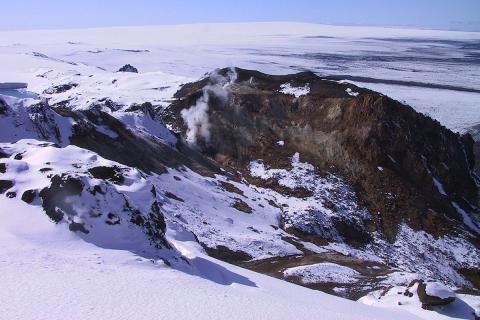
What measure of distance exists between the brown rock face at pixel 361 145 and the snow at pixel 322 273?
34.9ft

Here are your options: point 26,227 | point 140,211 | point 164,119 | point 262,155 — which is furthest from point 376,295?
point 164,119

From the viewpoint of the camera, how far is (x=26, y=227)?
16188 mm

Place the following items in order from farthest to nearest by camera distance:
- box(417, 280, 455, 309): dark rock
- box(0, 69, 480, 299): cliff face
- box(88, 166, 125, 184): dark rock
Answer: box(417, 280, 455, 309): dark rock → box(88, 166, 125, 184): dark rock → box(0, 69, 480, 299): cliff face

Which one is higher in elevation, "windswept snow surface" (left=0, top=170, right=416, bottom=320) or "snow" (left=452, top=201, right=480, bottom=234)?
"windswept snow surface" (left=0, top=170, right=416, bottom=320)

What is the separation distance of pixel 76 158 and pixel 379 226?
25307 millimetres

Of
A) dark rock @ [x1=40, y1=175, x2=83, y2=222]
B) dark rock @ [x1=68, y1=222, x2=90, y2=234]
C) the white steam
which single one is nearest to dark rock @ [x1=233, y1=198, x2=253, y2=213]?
the white steam

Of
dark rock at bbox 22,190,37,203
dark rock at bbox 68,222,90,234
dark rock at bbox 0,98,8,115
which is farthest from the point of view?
dark rock at bbox 0,98,8,115

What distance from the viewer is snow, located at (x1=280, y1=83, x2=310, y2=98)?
55.5 m

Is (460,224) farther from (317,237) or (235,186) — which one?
(235,186)

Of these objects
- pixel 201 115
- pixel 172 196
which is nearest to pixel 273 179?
pixel 172 196

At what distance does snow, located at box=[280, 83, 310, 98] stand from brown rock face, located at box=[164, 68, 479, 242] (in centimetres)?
80

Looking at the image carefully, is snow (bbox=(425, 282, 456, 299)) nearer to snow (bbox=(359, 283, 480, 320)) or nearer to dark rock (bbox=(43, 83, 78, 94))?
snow (bbox=(359, 283, 480, 320))

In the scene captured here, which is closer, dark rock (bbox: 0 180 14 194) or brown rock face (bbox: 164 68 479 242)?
dark rock (bbox: 0 180 14 194)

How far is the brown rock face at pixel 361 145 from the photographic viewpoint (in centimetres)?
4075
